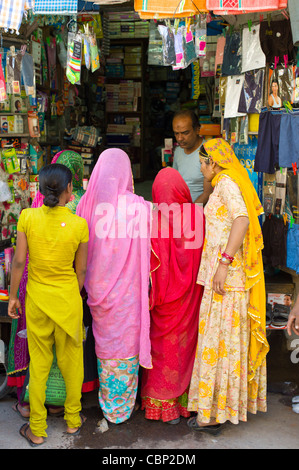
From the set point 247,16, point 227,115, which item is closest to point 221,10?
point 247,16

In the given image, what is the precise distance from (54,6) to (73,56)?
0.53m

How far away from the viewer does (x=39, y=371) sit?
273 centimetres

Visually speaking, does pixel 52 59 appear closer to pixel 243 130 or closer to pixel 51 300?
pixel 243 130

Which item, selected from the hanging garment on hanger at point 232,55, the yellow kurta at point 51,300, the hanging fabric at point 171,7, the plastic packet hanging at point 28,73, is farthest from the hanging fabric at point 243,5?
the plastic packet hanging at point 28,73

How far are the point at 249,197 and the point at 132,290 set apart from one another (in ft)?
2.72

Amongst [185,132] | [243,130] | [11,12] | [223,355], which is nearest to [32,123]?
[11,12]

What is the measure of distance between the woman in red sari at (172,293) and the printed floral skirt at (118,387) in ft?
0.35

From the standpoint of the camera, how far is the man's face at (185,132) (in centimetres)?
372

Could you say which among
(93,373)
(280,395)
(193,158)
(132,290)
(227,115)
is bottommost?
(280,395)

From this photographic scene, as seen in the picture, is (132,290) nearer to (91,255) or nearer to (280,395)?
(91,255)

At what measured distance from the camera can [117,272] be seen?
9.23ft

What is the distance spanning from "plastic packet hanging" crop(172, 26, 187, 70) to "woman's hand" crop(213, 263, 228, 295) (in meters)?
1.50

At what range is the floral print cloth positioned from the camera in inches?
109

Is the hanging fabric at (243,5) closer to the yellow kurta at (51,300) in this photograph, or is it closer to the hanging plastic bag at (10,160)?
the yellow kurta at (51,300)
